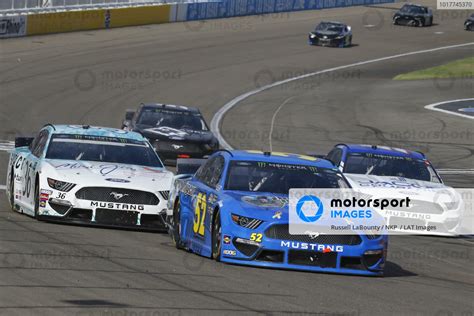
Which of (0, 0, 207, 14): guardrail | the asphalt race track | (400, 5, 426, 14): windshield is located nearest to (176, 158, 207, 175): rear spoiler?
the asphalt race track

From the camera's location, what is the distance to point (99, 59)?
46.9 meters

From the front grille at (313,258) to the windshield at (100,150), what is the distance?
15.2ft

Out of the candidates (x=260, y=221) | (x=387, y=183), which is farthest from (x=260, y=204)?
(x=387, y=183)

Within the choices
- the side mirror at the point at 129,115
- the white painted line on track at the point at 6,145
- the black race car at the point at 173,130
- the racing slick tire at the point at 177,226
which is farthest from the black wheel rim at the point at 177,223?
the side mirror at the point at 129,115

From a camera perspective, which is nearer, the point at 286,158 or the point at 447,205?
the point at 286,158

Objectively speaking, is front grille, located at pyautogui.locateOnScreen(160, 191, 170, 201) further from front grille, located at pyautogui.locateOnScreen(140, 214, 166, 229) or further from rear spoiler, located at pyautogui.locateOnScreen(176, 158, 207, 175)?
rear spoiler, located at pyautogui.locateOnScreen(176, 158, 207, 175)

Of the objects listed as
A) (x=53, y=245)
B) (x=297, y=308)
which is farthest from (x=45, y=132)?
(x=297, y=308)

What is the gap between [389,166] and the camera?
61.8 ft

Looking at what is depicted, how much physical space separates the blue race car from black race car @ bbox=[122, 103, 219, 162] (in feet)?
35.9

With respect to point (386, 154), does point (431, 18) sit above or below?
below

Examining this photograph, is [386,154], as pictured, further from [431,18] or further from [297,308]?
[431,18]

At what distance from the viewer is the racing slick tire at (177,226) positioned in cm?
1407

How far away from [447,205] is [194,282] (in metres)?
7.27

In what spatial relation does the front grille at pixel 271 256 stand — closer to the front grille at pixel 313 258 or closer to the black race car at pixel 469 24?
the front grille at pixel 313 258
